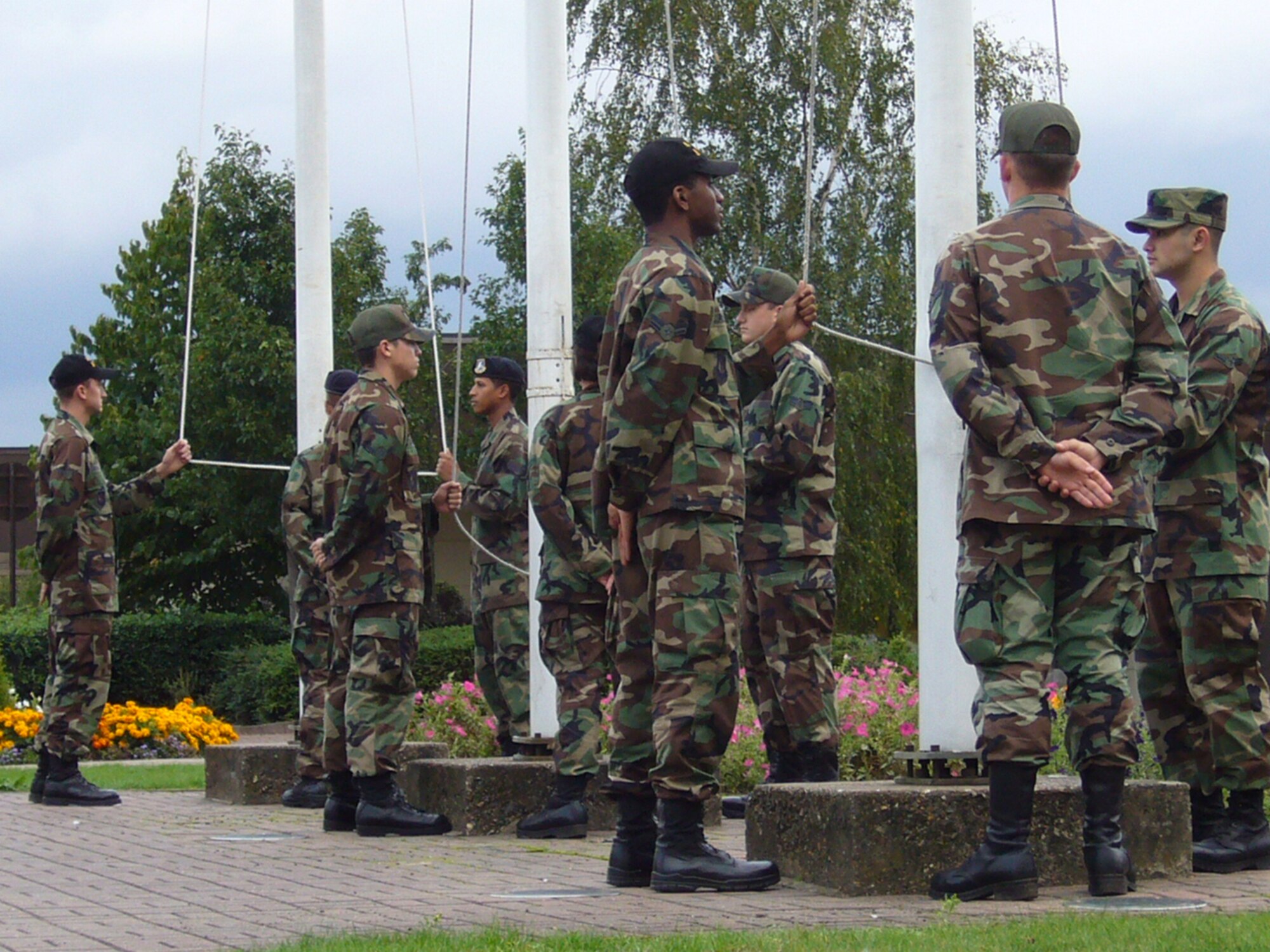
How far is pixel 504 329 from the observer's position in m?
28.2

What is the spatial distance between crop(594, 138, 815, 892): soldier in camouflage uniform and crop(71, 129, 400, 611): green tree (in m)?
22.5

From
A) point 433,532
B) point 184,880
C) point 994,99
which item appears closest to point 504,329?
point 433,532

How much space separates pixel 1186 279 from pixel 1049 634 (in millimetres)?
1932

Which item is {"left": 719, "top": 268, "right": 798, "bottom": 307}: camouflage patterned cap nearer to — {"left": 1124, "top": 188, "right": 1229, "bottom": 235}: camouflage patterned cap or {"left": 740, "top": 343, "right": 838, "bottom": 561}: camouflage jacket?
{"left": 740, "top": 343, "right": 838, "bottom": 561}: camouflage jacket

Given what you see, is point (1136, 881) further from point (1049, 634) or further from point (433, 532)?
point (433, 532)

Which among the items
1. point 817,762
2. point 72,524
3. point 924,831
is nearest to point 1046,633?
point 924,831

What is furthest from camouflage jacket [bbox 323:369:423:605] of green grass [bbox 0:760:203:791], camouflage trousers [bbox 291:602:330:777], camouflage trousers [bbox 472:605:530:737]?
green grass [bbox 0:760:203:791]

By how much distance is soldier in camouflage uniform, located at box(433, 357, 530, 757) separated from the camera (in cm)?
1040

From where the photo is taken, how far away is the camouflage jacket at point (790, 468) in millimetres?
8352

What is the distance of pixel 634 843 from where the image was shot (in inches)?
252

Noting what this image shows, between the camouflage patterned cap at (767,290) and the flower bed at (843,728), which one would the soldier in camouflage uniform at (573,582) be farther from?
the flower bed at (843,728)

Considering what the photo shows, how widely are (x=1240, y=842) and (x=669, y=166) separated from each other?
121 inches

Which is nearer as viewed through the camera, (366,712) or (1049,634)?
(1049,634)

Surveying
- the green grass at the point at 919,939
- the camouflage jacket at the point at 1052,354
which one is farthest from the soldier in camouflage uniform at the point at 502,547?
the green grass at the point at 919,939
